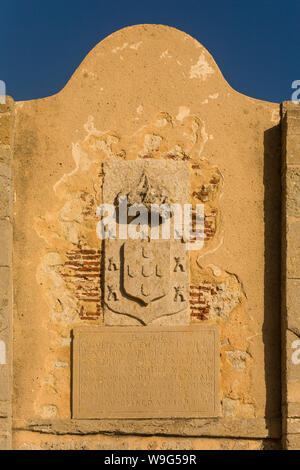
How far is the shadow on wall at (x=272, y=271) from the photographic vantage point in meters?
3.78

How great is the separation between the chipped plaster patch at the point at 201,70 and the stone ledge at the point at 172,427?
2674 mm

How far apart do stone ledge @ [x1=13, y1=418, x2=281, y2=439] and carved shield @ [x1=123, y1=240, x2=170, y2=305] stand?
94 centimetres

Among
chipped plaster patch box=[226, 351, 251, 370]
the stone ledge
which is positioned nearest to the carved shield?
chipped plaster patch box=[226, 351, 251, 370]

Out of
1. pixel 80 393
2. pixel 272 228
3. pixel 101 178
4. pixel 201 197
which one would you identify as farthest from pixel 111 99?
pixel 80 393

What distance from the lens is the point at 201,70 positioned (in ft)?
12.8

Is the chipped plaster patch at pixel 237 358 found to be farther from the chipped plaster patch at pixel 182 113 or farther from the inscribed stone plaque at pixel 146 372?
the chipped plaster patch at pixel 182 113

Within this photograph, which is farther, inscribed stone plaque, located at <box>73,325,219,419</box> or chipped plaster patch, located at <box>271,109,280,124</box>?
chipped plaster patch, located at <box>271,109,280,124</box>

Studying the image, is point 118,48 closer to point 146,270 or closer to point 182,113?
point 182,113

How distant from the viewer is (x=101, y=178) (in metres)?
3.86

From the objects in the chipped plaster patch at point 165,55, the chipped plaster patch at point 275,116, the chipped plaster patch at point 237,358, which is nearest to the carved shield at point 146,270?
the chipped plaster patch at point 237,358

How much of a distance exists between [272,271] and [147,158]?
1322mm

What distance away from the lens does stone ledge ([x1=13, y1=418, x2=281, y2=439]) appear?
3.71m

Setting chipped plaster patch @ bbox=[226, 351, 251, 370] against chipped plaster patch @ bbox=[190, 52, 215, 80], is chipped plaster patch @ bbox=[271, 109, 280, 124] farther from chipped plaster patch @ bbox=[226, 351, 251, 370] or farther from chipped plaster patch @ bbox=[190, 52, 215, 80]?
chipped plaster patch @ bbox=[226, 351, 251, 370]

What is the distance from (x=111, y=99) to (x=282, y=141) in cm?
138
